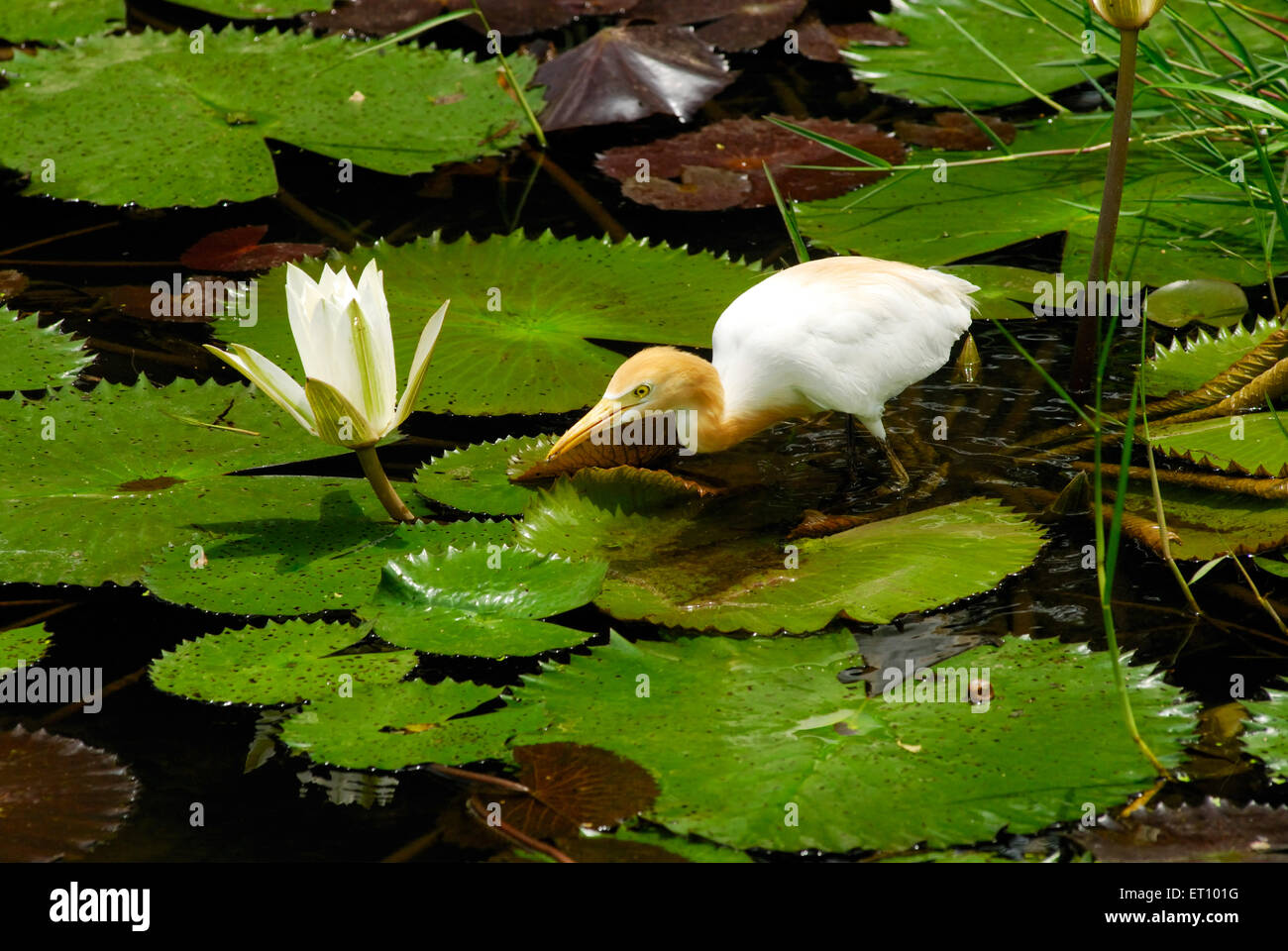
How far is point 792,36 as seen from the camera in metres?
5.39

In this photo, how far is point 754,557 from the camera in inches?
103

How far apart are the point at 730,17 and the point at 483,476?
3435 millimetres

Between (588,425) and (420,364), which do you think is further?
(588,425)

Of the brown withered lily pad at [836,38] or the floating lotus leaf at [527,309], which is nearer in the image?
the floating lotus leaf at [527,309]

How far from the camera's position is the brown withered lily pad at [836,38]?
5367 mm

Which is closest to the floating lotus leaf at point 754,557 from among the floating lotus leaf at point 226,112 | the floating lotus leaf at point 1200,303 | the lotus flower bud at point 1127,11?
the lotus flower bud at point 1127,11

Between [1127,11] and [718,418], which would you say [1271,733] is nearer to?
[718,418]

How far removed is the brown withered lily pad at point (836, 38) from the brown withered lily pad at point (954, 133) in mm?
732

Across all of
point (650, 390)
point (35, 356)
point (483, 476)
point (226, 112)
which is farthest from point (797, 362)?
point (226, 112)

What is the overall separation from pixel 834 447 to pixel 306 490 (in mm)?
1281

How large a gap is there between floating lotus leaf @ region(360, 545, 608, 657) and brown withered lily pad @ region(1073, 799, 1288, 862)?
96cm

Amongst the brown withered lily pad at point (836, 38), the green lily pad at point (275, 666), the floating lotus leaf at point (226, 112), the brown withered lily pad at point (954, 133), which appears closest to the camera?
the green lily pad at point (275, 666)

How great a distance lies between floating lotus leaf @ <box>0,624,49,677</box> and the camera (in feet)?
7.55

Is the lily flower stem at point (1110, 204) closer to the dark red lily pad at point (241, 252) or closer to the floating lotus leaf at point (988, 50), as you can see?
the floating lotus leaf at point (988, 50)
